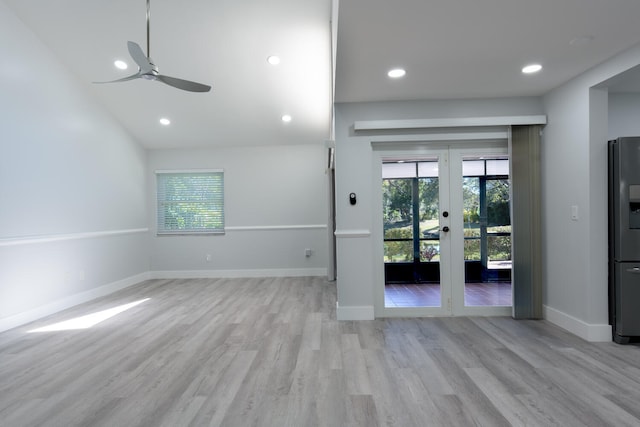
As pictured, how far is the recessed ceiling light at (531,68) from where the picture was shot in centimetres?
269

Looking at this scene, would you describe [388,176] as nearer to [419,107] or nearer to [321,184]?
[419,107]

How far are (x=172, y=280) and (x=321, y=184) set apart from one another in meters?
3.20

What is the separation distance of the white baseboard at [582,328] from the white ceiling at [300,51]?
213cm

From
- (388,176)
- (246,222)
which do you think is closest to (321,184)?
(246,222)

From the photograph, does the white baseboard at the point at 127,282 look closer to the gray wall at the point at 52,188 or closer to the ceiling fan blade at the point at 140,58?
the gray wall at the point at 52,188

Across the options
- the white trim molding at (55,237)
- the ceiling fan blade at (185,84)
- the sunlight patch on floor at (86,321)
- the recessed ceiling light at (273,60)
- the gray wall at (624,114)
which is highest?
the recessed ceiling light at (273,60)

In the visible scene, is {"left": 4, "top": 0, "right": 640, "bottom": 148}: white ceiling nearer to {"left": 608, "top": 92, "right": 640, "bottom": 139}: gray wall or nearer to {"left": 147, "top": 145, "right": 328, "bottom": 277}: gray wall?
{"left": 608, "top": 92, "right": 640, "bottom": 139}: gray wall

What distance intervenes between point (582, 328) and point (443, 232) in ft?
4.76

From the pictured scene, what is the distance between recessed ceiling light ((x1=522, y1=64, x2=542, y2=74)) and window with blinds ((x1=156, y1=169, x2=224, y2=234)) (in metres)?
4.91

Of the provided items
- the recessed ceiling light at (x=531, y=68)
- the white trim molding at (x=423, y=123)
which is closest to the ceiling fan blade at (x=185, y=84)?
the white trim molding at (x=423, y=123)

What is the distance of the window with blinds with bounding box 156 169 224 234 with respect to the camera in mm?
6109

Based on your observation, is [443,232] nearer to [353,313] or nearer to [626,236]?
[353,313]

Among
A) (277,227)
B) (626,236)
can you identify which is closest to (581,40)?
(626,236)

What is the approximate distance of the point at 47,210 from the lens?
3.94m
